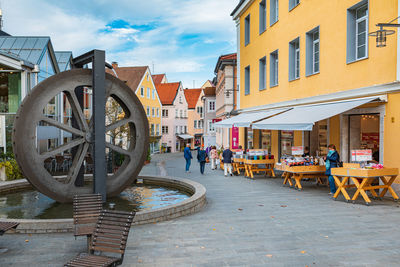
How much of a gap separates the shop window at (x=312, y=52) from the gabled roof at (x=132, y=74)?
32973 mm

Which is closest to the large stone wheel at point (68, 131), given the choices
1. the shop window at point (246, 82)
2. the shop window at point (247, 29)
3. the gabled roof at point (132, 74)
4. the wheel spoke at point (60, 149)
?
the wheel spoke at point (60, 149)

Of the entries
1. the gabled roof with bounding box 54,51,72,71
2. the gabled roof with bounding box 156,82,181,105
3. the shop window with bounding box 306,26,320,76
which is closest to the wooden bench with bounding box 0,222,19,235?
the shop window with bounding box 306,26,320,76

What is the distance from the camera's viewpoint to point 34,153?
936 centimetres

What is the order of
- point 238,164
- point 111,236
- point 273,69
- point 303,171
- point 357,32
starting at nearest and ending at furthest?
point 111,236, point 357,32, point 303,171, point 238,164, point 273,69

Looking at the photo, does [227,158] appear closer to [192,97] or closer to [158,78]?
[192,97]

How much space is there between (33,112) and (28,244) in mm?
4189

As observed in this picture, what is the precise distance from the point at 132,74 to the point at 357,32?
38.6 metres

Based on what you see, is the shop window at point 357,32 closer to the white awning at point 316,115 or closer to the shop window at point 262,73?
the white awning at point 316,115

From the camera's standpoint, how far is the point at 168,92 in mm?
60406

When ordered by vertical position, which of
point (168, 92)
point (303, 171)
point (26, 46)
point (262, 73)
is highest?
point (168, 92)

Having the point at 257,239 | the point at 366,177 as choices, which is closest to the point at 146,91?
the point at 366,177

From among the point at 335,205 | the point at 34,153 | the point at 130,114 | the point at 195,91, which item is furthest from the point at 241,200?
the point at 195,91

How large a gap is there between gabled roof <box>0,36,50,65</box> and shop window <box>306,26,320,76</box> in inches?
584

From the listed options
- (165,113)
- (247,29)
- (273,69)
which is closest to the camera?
(273,69)
